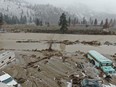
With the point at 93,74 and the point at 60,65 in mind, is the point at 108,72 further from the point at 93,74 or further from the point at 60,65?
the point at 60,65

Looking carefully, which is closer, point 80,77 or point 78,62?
point 80,77

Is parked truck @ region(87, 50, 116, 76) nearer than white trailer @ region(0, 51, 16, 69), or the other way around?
parked truck @ region(87, 50, 116, 76)

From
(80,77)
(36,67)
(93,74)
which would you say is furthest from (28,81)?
(93,74)

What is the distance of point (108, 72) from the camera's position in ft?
49.4

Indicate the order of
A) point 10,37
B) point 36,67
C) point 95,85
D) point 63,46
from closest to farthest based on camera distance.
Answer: point 95,85 → point 36,67 → point 63,46 → point 10,37

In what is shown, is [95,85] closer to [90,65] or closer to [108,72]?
[108,72]

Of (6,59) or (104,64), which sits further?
(104,64)

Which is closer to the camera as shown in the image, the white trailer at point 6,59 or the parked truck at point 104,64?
the parked truck at point 104,64

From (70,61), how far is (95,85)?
19.6ft

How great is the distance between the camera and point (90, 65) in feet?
56.6

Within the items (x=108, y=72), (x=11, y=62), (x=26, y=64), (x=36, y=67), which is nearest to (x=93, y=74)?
(x=108, y=72)

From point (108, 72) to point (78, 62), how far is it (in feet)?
11.2

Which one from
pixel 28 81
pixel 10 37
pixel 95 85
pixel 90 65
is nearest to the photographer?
pixel 95 85

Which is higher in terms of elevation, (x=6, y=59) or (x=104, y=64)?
(x=6, y=59)
